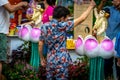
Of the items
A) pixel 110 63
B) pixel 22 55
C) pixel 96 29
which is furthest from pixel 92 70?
pixel 22 55

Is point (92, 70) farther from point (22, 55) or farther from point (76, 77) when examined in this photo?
Result: point (22, 55)

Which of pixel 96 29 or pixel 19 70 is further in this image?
pixel 19 70

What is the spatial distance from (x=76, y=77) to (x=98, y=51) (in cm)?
110

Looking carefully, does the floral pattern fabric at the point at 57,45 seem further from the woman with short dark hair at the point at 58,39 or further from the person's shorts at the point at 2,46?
the person's shorts at the point at 2,46

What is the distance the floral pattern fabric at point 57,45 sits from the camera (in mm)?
5168

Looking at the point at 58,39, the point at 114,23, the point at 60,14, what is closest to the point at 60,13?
the point at 60,14

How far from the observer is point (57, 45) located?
521cm

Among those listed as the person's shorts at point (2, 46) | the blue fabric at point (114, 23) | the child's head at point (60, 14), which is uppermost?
the child's head at point (60, 14)

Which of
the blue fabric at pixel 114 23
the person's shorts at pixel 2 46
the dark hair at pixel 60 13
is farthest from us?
the blue fabric at pixel 114 23

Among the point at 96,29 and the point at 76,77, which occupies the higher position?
the point at 96,29

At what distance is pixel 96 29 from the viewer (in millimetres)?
6449

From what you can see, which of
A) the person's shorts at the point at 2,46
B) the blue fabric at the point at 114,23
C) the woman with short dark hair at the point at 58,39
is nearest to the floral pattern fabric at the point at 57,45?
the woman with short dark hair at the point at 58,39

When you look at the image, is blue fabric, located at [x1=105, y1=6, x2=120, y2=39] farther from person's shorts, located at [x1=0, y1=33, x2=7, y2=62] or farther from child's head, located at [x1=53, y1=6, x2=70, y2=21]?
person's shorts, located at [x1=0, y1=33, x2=7, y2=62]

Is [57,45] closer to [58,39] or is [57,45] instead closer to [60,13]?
[58,39]
